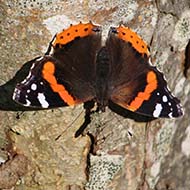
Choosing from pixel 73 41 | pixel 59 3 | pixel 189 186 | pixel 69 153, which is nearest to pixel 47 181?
pixel 69 153

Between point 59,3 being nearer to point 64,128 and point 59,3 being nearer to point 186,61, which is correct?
point 64,128

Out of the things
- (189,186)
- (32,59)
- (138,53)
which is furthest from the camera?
(189,186)

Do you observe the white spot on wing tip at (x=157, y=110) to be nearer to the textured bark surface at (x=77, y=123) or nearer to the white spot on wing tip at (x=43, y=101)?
the textured bark surface at (x=77, y=123)

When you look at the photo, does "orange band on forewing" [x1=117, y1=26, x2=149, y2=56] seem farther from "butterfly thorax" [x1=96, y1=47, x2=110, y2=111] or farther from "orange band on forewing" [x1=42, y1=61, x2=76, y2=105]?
"orange band on forewing" [x1=42, y1=61, x2=76, y2=105]

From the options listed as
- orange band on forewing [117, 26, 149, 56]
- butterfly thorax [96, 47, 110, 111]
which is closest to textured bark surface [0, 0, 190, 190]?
orange band on forewing [117, 26, 149, 56]

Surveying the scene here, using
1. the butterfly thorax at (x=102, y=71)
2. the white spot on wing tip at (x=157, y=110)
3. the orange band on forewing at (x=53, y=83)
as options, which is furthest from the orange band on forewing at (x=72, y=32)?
the white spot on wing tip at (x=157, y=110)

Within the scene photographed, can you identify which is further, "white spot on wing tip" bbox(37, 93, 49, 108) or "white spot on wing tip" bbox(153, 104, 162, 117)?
"white spot on wing tip" bbox(153, 104, 162, 117)

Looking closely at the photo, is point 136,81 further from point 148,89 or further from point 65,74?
point 65,74
